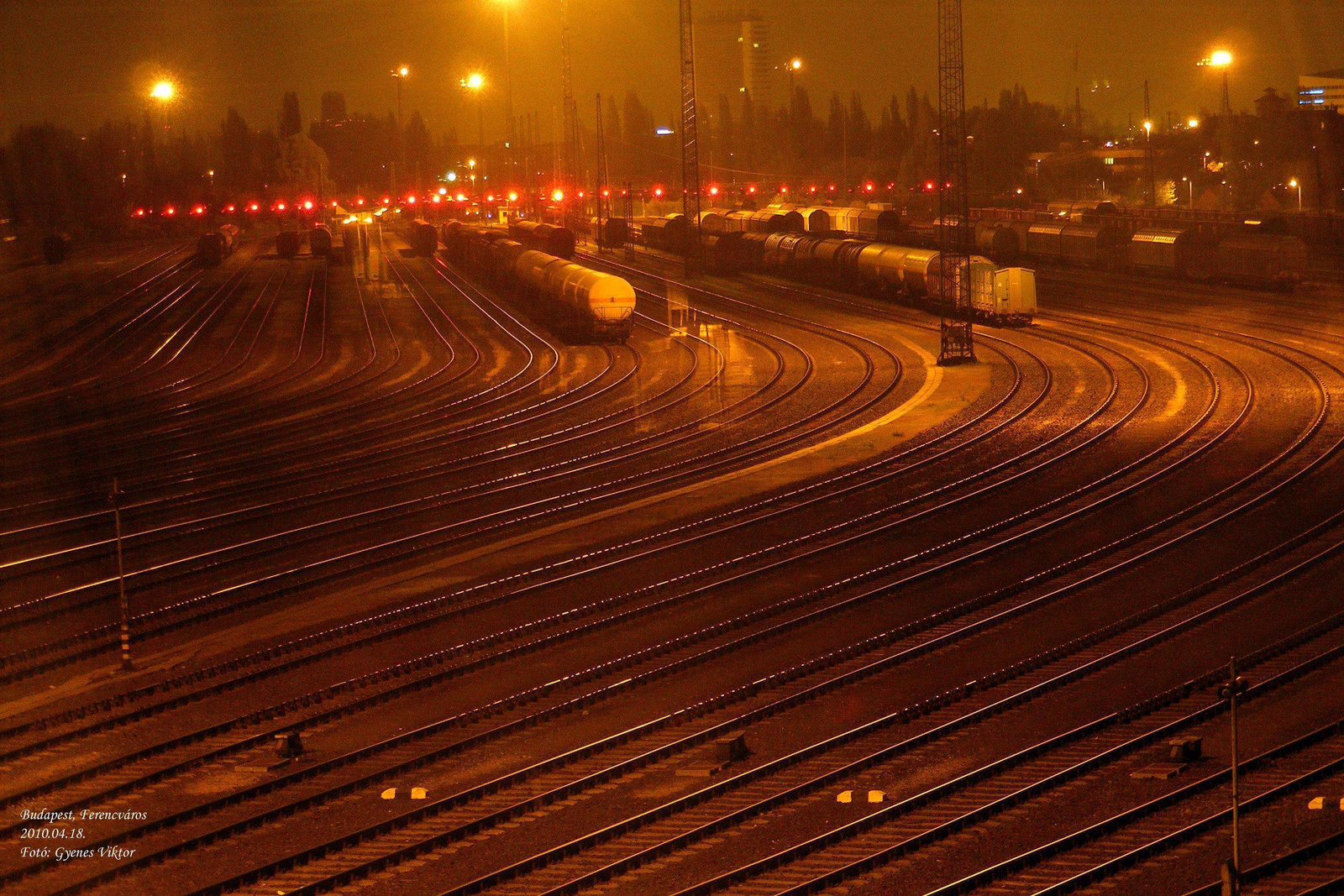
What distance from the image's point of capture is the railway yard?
944 cm

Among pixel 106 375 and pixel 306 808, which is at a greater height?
pixel 106 375

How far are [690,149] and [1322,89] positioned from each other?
3790 inches

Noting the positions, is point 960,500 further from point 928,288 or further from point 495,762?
point 928,288

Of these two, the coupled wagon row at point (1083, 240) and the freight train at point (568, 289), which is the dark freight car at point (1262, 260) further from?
the freight train at point (568, 289)

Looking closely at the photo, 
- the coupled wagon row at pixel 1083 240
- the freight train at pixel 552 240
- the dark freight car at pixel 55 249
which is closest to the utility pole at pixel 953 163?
the coupled wagon row at pixel 1083 240

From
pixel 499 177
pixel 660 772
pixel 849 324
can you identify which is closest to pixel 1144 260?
pixel 849 324

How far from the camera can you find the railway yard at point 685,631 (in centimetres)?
944

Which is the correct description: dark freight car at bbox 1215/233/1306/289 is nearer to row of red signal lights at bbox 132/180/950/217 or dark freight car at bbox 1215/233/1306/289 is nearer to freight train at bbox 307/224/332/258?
freight train at bbox 307/224/332/258

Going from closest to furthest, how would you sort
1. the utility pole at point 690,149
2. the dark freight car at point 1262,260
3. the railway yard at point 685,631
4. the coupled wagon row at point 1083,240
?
the railway yard at point 685,631
the dark freight car at point 1262,260
the coupled wagon row at point 1083,240
the utility pole at point 690,149

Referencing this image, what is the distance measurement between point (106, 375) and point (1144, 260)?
3724 cm

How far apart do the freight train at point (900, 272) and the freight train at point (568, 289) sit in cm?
895

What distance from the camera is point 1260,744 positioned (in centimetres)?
1082

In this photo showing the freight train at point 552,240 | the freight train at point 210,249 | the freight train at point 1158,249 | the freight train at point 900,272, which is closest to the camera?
the freight train at point 900,272

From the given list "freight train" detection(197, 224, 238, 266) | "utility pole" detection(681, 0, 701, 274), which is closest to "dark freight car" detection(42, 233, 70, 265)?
"freight train" detection(197, 224, 238, 266)
